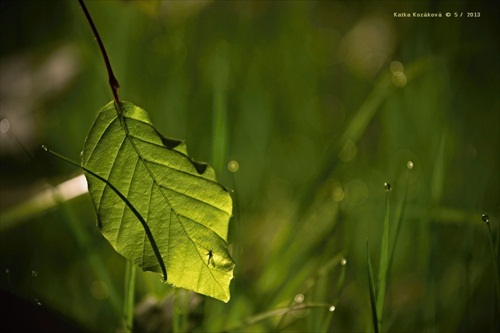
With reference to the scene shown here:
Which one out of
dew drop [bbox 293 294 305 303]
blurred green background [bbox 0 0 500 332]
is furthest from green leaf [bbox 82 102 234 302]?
dew drop [bbox 293 294 305 303]

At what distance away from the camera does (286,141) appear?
1059 mm

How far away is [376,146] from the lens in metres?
1.05

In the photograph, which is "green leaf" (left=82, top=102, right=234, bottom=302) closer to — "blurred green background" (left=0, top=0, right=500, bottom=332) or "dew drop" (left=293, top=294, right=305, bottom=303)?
"blurred green background" (left=0, top=0, right=500, bottom=332)

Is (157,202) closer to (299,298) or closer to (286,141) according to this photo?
(299,298)

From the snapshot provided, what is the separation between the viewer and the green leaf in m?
0.33

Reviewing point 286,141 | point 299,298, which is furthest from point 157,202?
point 286,141

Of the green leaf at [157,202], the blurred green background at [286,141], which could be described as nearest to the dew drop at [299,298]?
the blurred green background at [286,141]

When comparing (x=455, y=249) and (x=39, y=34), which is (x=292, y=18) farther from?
(x=455, y=249)

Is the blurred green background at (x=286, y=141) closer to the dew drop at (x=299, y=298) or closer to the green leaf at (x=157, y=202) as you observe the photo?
the dew drop at (x=299, y=298)

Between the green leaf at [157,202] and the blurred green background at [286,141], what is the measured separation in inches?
6.9

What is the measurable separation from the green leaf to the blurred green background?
0.58ft

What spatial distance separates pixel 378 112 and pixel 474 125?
0.51 feet

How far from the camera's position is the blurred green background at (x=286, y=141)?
27.9 inches

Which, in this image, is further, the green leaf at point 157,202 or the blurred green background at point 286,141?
the blurred green background at point 286,141
